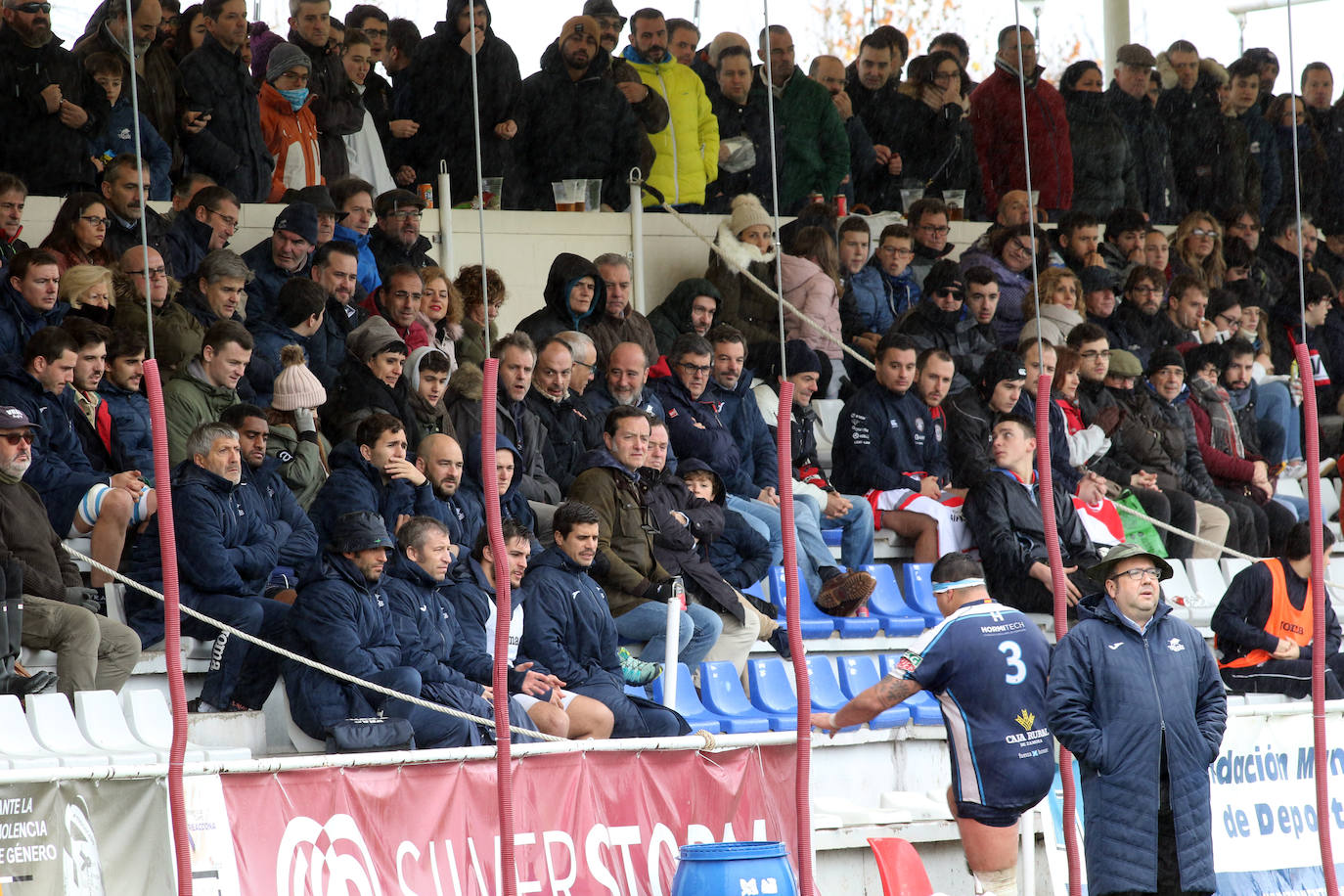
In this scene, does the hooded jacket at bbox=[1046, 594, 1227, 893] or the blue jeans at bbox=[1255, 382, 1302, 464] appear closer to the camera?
the hooded jacket at bbox=[1046, 594, 1227, 893]

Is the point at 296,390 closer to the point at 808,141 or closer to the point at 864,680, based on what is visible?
the point at 864,680

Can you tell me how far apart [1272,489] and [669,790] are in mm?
7074

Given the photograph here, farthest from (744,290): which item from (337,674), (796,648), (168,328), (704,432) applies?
(796,648)

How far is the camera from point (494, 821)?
22.6ft

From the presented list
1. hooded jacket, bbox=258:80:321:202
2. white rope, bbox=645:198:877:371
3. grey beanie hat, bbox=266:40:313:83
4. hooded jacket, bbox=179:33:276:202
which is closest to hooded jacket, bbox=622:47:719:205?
white rope, bbox=645:198:877:371

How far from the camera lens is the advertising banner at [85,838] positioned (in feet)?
19.3

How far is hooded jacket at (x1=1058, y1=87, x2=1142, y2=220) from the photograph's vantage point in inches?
588

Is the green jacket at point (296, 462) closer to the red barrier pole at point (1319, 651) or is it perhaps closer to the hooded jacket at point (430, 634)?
the hooded jacket at point (430, 634)

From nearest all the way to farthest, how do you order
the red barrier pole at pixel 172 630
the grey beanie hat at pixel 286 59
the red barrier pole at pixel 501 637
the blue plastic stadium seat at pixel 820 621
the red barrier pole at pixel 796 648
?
the red barrier pole at pixel 172 630
the red barrier pole at pixel 501 637
the red barrier pole at pixel 796 648
the blue plastic stadium seat at pixel 820 621
the grey beanie hat at pixel 286 59

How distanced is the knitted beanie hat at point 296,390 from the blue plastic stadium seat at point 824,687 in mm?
2713

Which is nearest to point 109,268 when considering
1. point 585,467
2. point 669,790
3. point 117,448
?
point 117,448

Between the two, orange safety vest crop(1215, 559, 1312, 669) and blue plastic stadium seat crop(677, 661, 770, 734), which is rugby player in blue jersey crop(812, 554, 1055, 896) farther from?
orange safety vest crop(1215, 559, 1312, 669)

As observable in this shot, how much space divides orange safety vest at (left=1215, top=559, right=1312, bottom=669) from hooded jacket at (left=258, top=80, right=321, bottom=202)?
5.90m

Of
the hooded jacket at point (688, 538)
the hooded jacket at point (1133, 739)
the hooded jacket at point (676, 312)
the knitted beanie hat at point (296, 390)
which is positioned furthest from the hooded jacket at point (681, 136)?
the hooded jacket at point (1133, 739)
